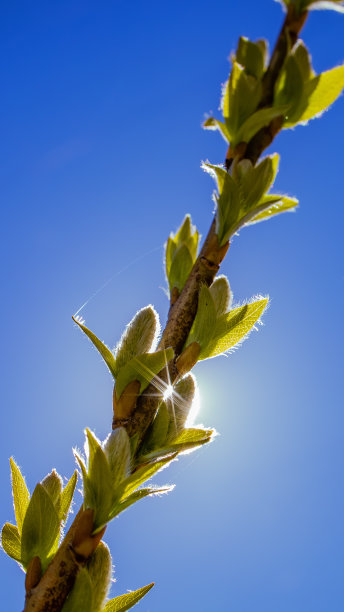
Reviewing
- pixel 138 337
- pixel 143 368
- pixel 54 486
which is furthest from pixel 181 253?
pixel 54 486

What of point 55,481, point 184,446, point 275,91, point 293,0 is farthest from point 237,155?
point 55,481

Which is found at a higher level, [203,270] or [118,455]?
[203,270]

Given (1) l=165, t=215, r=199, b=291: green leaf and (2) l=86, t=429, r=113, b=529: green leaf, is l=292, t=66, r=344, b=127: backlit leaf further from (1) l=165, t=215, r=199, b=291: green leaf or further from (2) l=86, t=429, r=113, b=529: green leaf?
(2) l=86, t=429, r=113, b=529: green leaf

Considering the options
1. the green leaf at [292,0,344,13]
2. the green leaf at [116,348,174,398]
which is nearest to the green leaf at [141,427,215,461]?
the green leaf at [116,348,174,398]

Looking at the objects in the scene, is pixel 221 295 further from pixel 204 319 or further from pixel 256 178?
pixel 256 178

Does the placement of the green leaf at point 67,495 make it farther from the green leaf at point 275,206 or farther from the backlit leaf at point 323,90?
the backlit leaf at point 323,90

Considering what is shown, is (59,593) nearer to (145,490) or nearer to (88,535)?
(88,535)
